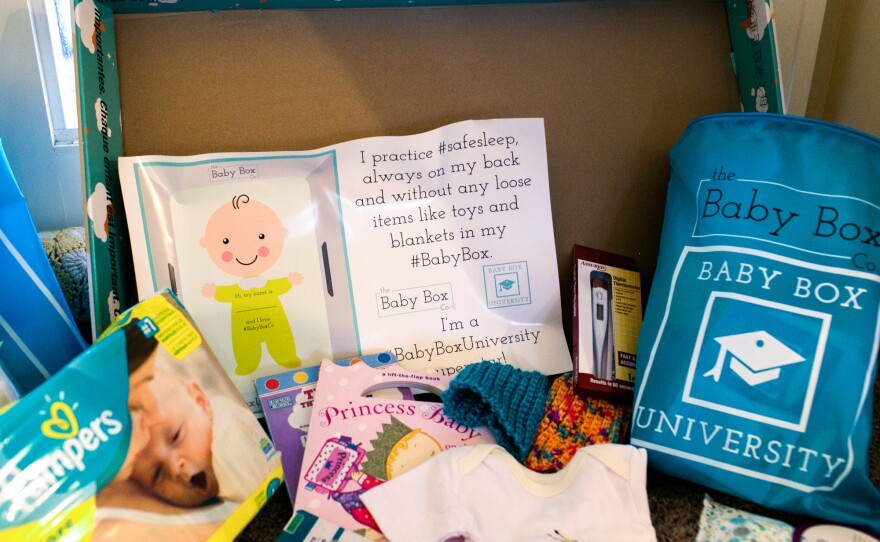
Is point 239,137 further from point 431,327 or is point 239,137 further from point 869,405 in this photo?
point 869,405

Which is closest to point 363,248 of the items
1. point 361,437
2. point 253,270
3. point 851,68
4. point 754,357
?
point 253,270

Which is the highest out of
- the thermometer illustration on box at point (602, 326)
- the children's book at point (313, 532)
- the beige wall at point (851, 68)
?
the beige wall at point (851, 68)

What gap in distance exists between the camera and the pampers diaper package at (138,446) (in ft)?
2.01

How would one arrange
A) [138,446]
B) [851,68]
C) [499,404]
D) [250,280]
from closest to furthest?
[138,446]
[499,404]
[250,280]
[851,68]

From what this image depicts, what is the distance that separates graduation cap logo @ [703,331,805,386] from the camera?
766 mm

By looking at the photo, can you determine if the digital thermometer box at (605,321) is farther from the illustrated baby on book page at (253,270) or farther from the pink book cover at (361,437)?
the illustrated baby on book page at (253,270)

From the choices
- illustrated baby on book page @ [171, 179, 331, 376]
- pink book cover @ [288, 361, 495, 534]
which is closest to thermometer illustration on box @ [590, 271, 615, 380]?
pink book cover @ [288, 361, 495, 534]

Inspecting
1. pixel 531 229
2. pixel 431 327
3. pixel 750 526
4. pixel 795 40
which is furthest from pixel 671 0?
pixel 750 526

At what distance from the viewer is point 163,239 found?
95 centimetres

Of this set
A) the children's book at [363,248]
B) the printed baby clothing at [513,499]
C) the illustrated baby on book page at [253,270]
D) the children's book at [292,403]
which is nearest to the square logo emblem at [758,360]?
the printed baby clothing at [513,499]

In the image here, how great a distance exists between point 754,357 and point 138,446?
73 cm

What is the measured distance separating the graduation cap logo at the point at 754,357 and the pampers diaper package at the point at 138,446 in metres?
0.59

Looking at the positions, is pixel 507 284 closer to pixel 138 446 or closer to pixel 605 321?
pixel 605 321

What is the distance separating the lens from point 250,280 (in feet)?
3.17
